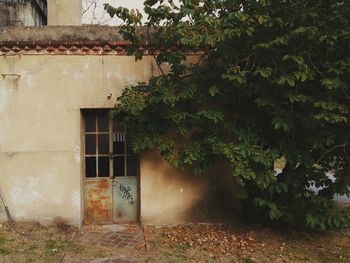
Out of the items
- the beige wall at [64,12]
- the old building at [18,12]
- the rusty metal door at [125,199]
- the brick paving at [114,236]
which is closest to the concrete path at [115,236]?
the brick paving at [114,236]

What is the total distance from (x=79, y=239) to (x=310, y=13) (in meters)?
5.48

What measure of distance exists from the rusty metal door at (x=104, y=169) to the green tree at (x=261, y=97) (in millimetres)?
1127

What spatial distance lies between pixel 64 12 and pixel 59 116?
2.94 metres

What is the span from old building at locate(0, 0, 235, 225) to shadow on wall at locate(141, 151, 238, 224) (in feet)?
0.07

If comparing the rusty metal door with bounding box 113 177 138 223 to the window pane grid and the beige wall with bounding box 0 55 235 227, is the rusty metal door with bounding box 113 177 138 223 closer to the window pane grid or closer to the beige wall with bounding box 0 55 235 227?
the window pane grid

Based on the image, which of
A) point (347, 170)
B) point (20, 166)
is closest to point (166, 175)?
point (20, 166)

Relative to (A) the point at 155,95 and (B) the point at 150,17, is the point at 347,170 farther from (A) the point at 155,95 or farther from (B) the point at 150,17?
(B) the point at 150,17

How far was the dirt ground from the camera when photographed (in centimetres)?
589

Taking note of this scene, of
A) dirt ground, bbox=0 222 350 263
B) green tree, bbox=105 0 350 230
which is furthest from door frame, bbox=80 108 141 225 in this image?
green tree, bbox=105 0 350 230

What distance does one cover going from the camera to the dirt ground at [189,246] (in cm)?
589

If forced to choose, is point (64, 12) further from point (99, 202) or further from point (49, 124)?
point (99, 202)

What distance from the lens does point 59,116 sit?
718 cm

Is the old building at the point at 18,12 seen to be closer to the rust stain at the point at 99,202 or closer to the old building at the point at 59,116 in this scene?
the old building at the point at 59,116

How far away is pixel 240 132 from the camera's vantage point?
6180 millimetres
